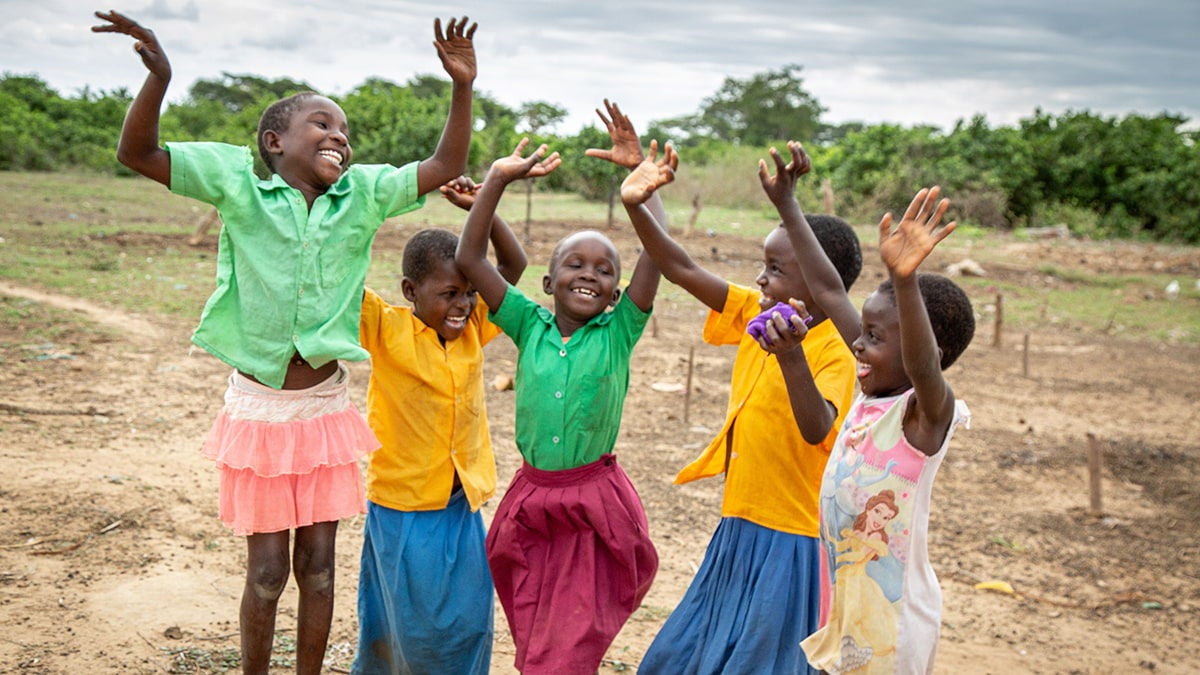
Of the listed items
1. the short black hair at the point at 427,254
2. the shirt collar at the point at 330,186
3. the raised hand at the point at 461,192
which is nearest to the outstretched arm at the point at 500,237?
the raised hand at the point at 461,192

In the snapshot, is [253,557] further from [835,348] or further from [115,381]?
[115,381]

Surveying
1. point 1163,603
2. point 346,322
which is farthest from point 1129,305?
point 346,322

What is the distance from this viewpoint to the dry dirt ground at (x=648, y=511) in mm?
3504

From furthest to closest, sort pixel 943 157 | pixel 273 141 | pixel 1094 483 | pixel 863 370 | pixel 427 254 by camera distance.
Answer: pixel 943 157 → pixel 1094 483 → pixel 427 254 → pixel 273 141 → pixel 863 370

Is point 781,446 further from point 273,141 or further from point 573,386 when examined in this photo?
point 273,141

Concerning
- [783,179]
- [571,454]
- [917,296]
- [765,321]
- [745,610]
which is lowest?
[745,610]

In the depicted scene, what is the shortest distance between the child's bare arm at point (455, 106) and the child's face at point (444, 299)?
26 centimetres

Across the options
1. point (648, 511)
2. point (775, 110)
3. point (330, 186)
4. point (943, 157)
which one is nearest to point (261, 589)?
point (330, 186)

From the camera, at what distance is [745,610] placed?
273cm

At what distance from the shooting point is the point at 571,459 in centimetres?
274

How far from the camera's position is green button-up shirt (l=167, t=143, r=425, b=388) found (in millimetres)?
2523

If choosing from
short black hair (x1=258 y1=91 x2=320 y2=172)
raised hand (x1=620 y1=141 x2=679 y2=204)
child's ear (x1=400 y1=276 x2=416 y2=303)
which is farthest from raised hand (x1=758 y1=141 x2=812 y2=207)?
short black hair (x1=258 y1=91 x2=320 y2=172)

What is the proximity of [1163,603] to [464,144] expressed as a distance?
148 inches

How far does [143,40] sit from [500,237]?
1095 millimetres
